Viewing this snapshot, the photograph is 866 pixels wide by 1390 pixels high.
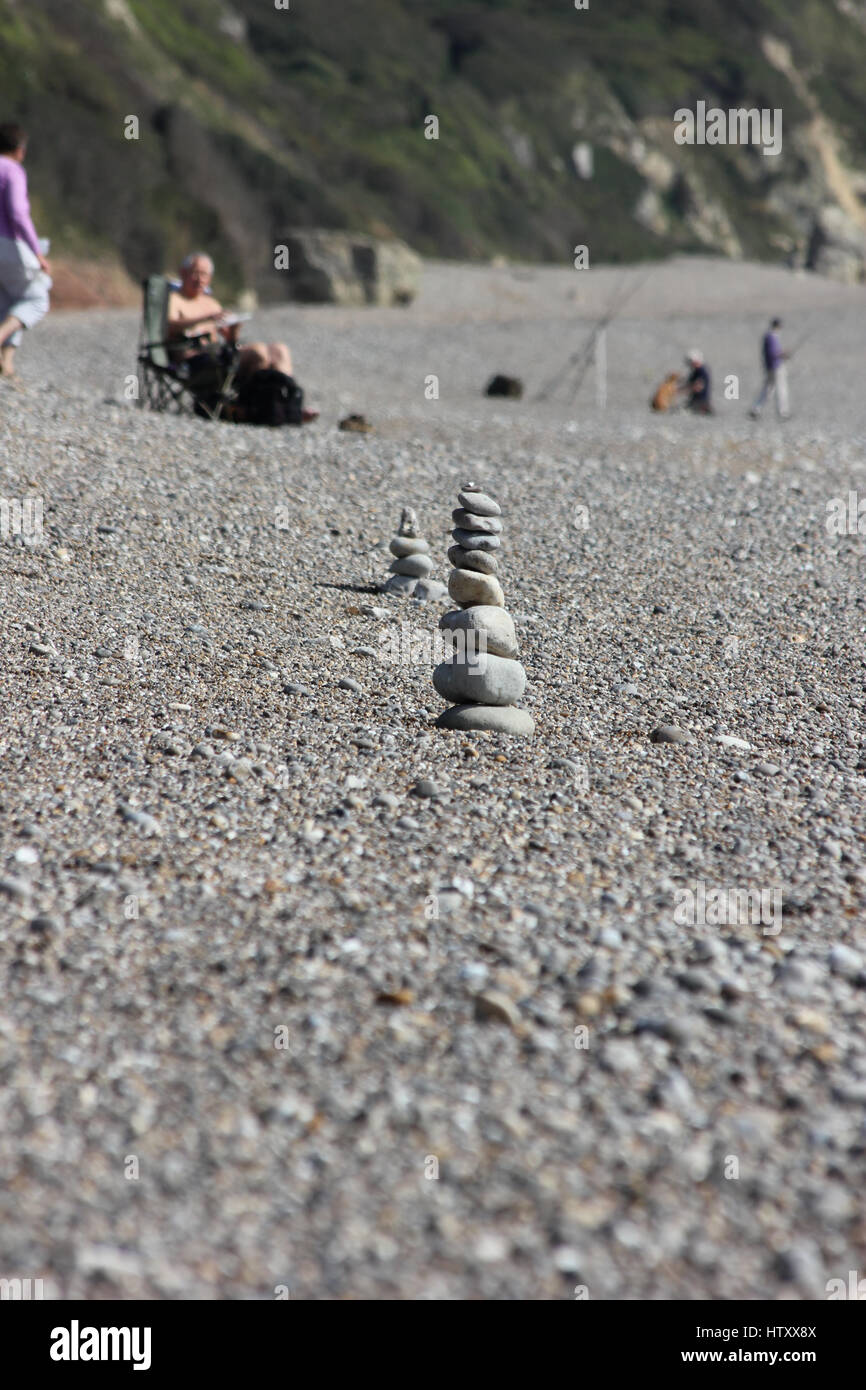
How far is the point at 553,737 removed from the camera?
5.81 metres

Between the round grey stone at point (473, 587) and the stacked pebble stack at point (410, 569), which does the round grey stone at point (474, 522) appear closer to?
the round grey stone at point (473, 587)

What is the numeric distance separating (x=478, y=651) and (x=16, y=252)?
6203 millimetres

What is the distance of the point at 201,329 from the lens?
11.8m

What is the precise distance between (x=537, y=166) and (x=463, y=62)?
9.05 meters

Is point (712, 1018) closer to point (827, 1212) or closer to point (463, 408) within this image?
point (827, 1212)

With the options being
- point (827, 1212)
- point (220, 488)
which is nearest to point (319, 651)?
point (220, 488)

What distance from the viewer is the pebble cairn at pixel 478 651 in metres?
5.79

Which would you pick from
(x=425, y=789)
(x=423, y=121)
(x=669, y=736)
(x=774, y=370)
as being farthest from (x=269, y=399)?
(x=423, y=121)

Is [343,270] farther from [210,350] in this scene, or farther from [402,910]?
[402,910]

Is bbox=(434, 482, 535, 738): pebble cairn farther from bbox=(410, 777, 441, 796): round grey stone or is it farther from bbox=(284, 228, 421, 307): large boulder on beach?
bbox=(284, 228, 421, 307): large boulder on beach

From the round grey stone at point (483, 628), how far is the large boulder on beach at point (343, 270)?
1055 inches

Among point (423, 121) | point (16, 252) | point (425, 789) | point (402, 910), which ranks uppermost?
point (423, 121)

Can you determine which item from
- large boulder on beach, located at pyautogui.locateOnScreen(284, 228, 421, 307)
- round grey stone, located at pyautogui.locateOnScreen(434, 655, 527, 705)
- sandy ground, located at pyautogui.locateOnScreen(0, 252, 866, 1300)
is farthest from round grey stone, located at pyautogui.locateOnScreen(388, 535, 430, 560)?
large boulder on beach, located at pyautogui.locateOnScreen(284, 228, 421, 307)

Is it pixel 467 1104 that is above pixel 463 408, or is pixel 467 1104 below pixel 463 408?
below
